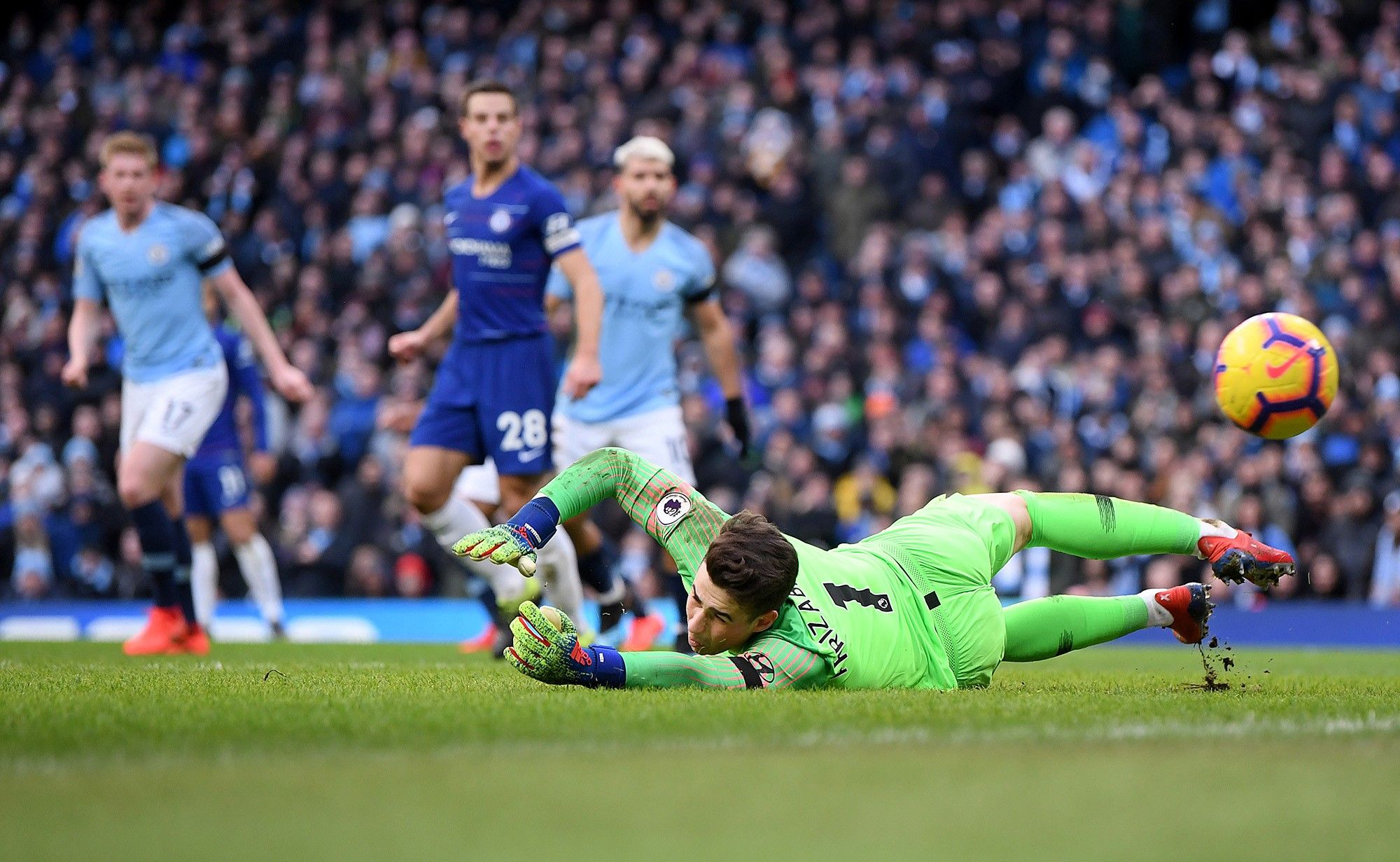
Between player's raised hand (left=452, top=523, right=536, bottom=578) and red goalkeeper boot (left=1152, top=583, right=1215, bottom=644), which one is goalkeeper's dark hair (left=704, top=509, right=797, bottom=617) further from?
red goalkeeper boot (left=1152, top=583, right=1215, bottom=644)

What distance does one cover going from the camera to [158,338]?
9492mm

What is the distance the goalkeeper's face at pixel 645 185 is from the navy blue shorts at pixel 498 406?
1.39 meters

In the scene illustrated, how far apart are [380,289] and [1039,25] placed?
8.17 m

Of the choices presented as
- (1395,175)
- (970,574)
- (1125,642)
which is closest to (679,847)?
(970,574)

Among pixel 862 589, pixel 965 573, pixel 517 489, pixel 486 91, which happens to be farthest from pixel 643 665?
pixel 486 91

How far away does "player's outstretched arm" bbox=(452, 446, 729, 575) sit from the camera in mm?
5629

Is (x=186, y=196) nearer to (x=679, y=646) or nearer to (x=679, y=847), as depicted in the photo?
(x=679, y=646)

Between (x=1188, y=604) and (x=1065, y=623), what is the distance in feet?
1.65

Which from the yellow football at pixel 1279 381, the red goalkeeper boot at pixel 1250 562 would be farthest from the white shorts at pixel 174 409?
the red goalkeeper boot at pixel 1250 562

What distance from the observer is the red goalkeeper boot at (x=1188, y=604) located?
20.6 feet

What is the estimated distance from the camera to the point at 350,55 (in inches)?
840

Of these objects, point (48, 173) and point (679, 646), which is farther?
point (48, 173)

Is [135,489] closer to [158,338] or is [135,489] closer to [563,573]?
[158,338]

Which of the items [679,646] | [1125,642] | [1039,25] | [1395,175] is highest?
[1039,25]
